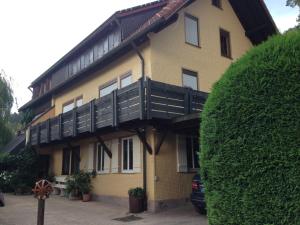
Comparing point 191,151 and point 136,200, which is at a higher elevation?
point 191,151

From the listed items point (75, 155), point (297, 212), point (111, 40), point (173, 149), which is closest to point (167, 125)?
point (173, 149)

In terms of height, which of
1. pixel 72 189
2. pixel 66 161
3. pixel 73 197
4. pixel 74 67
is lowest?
pixel 73 197

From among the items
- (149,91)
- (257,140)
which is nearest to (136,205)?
(149,91)

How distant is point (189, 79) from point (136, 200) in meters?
6.08

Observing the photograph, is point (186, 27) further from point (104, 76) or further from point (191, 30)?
point (104, 76)

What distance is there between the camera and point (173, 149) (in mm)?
13617

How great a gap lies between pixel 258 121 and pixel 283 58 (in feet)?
2.78

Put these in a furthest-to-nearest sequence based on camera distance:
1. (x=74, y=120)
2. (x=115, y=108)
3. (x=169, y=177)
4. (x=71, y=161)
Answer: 1. (x=71, y=161)
2. (x=74, y=120)
3. (x=169, y=177)
4. (x=115, y=108)

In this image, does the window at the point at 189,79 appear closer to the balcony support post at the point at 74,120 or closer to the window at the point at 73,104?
the balcony support post at the point at 74,120

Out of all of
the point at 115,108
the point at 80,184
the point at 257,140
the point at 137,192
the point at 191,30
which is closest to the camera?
the point at 257,140

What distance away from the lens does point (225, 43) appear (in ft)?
60.3

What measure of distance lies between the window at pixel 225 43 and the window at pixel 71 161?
383 inches

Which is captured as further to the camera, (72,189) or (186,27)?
(72,189)

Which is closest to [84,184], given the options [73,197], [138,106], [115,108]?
[73,197]
